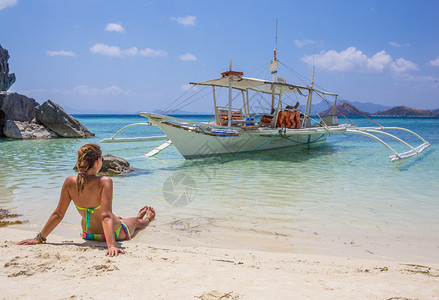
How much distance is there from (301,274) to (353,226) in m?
2.02

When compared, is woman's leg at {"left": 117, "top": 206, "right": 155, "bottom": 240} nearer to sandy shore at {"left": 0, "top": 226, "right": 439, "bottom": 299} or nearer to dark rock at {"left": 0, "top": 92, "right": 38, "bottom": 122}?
sandy shore at {"left": 0, "top": 226, "right": 439, "bottom": 299}

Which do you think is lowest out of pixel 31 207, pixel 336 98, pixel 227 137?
pixel 31 207

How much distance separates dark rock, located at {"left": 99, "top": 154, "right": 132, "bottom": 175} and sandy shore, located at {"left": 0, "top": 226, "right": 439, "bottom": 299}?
15.2 feet

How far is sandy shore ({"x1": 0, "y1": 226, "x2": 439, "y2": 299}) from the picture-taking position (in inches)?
78.2

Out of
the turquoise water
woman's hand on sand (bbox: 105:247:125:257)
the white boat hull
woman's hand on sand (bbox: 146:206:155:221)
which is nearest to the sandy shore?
woman's hand on sand (bbox: 105:247:125:257)

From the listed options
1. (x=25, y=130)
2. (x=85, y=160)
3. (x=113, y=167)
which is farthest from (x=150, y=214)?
(x=25, y=130)

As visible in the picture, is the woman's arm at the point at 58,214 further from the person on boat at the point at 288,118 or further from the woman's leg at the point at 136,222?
the person on boat at the point at 288,118

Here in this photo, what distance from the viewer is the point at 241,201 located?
5.34 metres

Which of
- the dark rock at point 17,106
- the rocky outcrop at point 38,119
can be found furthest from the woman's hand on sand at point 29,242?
the dark rock at point 17,106

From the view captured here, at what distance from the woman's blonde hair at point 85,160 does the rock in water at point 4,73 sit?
140 feet

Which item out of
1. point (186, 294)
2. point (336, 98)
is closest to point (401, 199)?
point (186, 294)

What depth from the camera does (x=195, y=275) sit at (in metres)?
2.28

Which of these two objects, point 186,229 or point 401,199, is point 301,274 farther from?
point 401,199

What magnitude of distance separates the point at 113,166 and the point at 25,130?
47.7ft
